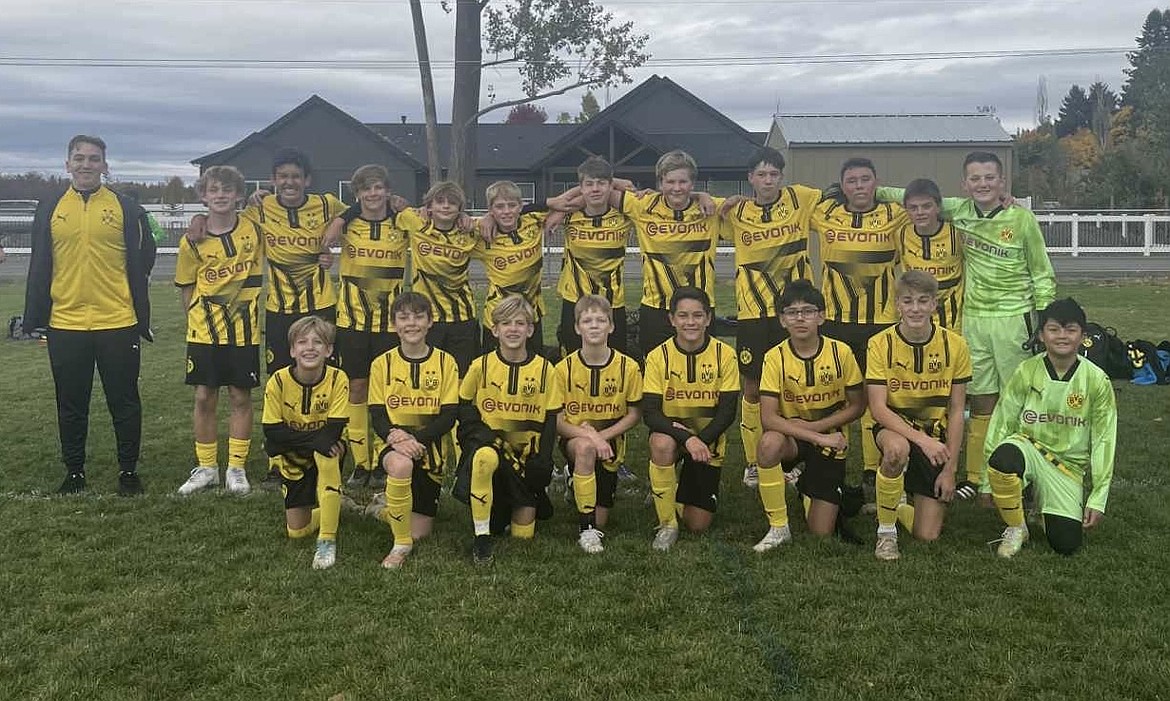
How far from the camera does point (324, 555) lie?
4.17 meters

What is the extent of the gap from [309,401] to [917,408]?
120 inches

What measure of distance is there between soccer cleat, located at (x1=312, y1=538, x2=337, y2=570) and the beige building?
52.2 ft

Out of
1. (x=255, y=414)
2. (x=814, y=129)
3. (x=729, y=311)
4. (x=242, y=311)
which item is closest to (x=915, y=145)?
(x=814, y=129)

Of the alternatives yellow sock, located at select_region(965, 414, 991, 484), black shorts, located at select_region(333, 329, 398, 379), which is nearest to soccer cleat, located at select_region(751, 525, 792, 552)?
yellow sock, located at select_region(965, 414, 991, 484)

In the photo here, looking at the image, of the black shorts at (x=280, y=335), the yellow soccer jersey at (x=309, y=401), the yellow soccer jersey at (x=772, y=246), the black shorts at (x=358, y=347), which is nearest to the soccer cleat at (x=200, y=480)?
the black shorts at (x=280, y=335)

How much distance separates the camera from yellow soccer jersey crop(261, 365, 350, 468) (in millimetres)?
4539

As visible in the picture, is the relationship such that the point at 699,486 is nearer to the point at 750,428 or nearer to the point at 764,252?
the point at 750,428

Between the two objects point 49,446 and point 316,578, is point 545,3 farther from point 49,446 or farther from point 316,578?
point 316,578

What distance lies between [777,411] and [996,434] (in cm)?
108

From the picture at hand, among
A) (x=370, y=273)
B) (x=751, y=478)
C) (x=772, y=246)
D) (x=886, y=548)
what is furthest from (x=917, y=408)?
(x=370, y=273)

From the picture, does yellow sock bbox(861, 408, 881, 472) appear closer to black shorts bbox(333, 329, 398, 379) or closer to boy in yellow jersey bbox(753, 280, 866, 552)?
boy in yellow jersey bbox(753, 280, 866, 552)

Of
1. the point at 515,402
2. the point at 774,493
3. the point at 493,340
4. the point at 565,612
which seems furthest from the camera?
the point at 493,340

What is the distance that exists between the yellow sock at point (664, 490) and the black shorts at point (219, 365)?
8.45ft

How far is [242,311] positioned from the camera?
17.9ft
